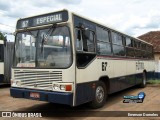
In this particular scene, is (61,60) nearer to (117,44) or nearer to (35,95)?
(35,95)

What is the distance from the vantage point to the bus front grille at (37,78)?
716cm

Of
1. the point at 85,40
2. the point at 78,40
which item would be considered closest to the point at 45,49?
the point at 78,40

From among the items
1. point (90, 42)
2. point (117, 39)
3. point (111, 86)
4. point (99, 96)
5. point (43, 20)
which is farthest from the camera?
point (117, 39)

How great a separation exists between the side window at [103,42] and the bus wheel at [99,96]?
1157mm

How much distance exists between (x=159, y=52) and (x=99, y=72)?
72.5 feet

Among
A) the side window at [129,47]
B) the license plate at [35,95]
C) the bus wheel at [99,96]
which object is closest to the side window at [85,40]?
the bus wheel at [99,96]

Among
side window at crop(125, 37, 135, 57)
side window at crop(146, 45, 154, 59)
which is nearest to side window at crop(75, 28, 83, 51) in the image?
side window at crop(125, 37, 135, 57)

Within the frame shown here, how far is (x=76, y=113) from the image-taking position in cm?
804

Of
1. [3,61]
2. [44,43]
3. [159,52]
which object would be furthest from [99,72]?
[159,52]

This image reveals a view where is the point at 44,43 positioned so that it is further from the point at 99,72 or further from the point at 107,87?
the point at 107,87

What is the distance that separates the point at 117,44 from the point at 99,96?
2883 mm

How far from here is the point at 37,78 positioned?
7.55 m

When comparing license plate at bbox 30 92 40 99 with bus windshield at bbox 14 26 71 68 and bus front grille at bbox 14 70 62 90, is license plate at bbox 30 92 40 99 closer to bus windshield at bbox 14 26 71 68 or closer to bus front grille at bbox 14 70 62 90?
bus front grille at bbox 14 70 62 90

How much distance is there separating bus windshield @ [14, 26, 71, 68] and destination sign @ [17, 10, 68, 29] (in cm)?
24
